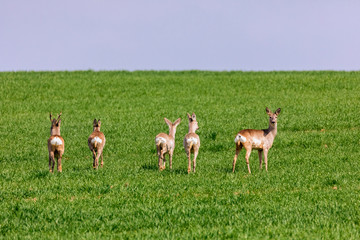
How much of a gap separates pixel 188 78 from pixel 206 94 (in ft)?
20.3

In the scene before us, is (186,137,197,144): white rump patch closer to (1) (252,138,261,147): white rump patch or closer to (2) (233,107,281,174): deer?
(2) (233,107,281,174): deer

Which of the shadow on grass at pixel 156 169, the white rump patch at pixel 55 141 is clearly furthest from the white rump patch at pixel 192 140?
the white rump patch at pixel 55 141

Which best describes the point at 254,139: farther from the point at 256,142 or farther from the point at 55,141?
the point at 55,141

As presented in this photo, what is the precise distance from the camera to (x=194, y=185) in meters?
15.1

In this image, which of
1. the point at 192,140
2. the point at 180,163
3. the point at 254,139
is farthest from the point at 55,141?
the point at 254,139

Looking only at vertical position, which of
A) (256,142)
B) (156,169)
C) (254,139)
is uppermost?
(254,139)

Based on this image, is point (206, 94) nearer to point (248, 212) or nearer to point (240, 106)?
point (240, 106)

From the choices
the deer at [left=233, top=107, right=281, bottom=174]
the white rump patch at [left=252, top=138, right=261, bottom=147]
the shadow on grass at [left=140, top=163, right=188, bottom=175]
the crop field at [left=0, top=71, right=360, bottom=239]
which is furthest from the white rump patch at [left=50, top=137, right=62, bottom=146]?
the white rump patch at [left=252, top=138, right=261, bottom=147]

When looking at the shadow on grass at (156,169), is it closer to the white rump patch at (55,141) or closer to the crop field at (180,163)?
the crop field at (180,163)

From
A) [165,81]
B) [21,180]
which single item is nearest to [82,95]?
[165,81]

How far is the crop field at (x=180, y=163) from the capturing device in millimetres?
11586

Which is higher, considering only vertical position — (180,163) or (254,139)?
(254,139)

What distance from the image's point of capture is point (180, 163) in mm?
20578

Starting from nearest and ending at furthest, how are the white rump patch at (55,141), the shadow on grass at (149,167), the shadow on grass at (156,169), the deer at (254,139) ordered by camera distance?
the white rump patch at (55,141) → the deer at (254,139) → the shadow on grass at (156,169) → the shadow on grass at (149,167)
